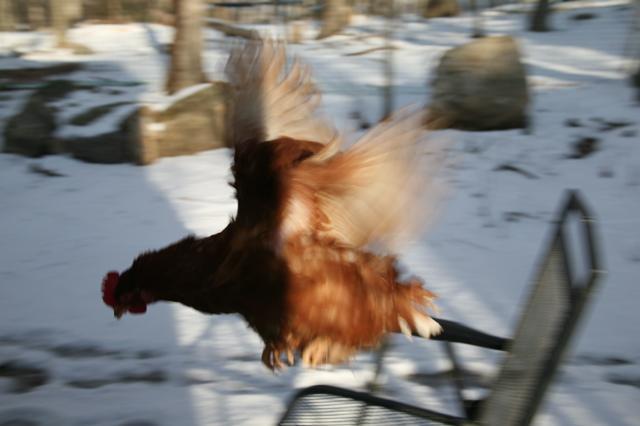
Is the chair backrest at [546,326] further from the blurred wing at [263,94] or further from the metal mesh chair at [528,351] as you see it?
the blurred wing at [263,94]

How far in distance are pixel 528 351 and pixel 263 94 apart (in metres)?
1.00

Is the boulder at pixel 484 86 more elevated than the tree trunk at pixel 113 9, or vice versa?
the tree trunk at pixel 113 9

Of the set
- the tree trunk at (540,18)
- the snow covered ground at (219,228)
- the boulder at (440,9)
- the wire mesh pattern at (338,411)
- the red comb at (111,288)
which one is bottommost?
the snow covered ground at (219,228)

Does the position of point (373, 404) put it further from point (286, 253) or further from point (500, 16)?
point (500, 16)

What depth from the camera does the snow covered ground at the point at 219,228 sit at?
109 inches

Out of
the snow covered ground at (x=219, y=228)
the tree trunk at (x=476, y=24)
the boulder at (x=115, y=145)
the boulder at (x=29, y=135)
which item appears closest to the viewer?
the snow covered ground at (x=219, y=228)

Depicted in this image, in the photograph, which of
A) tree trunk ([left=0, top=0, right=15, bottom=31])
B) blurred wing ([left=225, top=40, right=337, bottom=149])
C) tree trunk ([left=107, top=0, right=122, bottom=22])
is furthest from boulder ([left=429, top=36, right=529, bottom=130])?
tree trunk ([left=0, top=0, right=15, bottom=31])

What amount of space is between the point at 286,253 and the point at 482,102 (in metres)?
5.47

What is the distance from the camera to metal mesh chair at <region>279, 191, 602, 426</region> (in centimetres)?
107

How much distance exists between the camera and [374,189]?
1.71m

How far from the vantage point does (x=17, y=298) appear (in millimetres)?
3887

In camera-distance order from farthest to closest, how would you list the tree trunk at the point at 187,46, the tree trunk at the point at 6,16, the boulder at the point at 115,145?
the tree trunk at the point at 6,16 → the tree trunk at the point at 187,46 → the boulder at the point at 115,145

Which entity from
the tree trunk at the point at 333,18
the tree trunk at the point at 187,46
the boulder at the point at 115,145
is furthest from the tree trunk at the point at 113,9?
the boulder at the point at 115,145

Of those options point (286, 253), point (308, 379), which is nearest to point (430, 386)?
point (308, 379)
